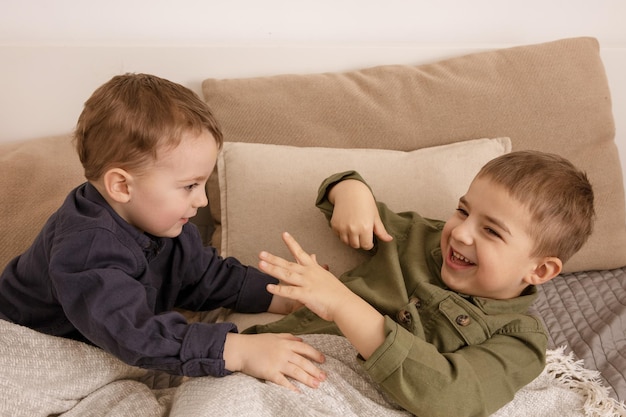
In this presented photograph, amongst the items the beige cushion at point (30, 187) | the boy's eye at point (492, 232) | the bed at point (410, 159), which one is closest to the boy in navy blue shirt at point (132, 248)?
the bed at point (410, 159)

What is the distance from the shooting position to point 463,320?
1.10 meters

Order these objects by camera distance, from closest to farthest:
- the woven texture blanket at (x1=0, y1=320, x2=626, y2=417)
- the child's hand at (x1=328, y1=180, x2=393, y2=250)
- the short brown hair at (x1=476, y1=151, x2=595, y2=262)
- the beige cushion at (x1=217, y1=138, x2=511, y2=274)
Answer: the woven texture blanket at (x1=0, y1=320, x2=626, y2=417) < the short brown hair at (x1=476, y1=151, x2=595, y2=262) < the child's hand at (x1=328, y1=180, x2=393, y2=250) < the beige cushion at (x1=217, y1=138, x2=511, y2=274)

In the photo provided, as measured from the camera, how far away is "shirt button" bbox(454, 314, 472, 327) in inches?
43.3

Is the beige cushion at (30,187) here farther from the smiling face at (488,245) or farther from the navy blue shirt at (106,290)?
the smiling face at (488,245)

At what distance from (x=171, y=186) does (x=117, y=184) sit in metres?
0.09

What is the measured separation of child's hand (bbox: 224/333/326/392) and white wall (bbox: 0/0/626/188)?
2.66 ft

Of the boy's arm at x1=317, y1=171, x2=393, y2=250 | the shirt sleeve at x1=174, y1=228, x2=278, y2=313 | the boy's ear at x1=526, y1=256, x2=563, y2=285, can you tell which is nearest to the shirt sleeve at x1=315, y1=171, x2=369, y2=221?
the boy's arm at x1=317, y1=171, x2=393, y2=250

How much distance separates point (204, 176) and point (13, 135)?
31.9 inches

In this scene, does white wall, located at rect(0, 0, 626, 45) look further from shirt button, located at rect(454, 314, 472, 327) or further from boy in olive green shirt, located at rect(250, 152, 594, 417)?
shirt button, located at rect(454, 314, 472, 327)

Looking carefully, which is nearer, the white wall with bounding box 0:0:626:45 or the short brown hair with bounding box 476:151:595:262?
the short brown hair with bounding box 476:151:595:262

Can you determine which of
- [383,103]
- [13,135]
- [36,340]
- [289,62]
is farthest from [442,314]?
[13,135]

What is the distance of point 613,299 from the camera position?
1.42 m

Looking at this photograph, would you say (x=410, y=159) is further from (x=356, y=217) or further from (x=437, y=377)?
(x=437, y=377)

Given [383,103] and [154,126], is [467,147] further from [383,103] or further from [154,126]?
[154,126]
